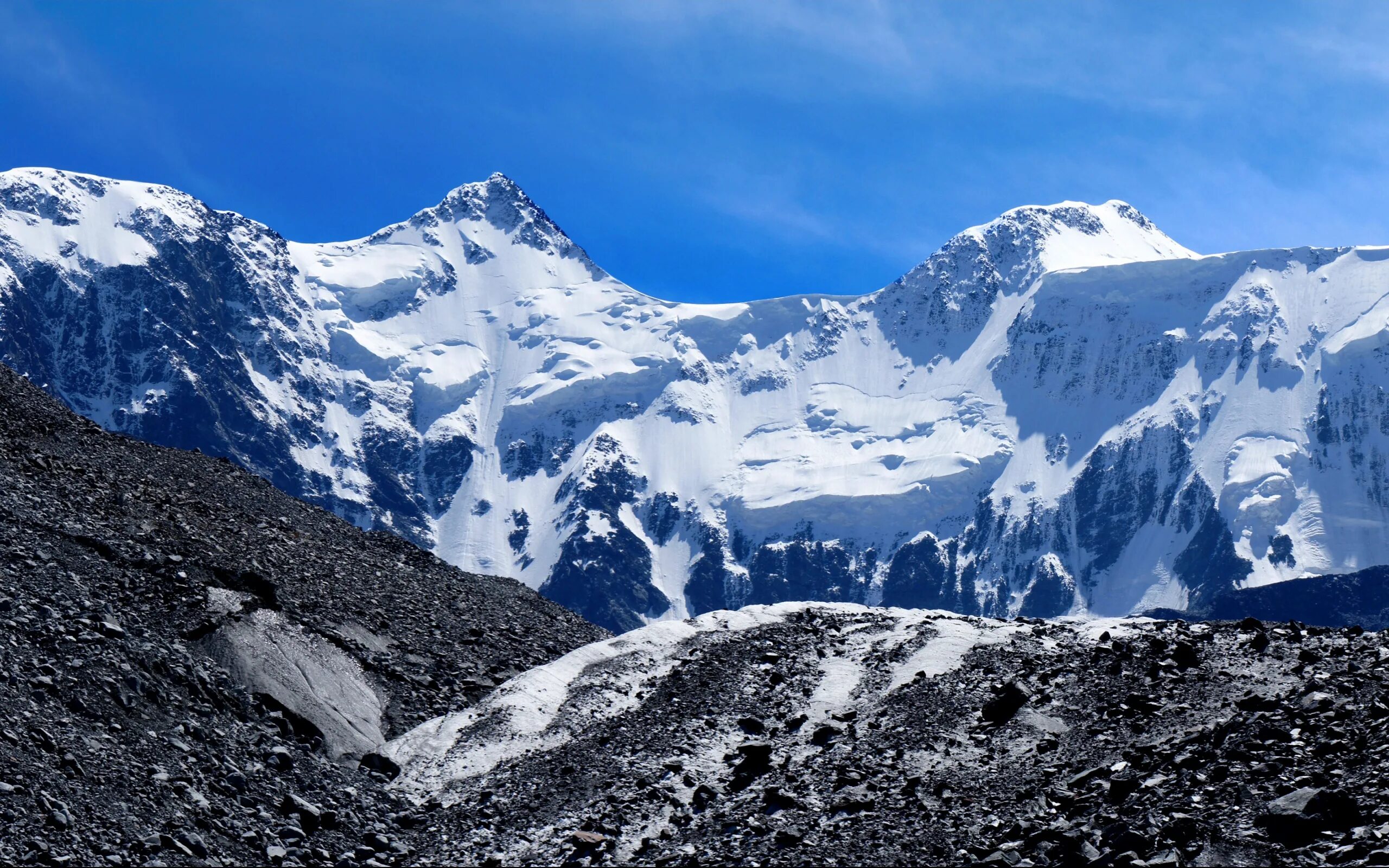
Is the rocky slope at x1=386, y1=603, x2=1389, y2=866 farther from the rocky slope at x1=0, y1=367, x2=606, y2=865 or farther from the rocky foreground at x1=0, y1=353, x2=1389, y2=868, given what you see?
the rocky slope at x1=0, y1=367, x2=606, y2=865

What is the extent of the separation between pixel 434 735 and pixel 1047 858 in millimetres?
19687

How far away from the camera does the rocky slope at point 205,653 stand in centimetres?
3173

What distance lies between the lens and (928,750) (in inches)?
1471

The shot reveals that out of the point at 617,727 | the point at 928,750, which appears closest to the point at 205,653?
the point at 617,727

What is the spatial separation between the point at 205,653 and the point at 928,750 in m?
20.1

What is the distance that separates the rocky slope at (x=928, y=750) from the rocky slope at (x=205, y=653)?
298cm

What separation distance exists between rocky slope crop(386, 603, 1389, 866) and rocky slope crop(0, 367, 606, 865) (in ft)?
9.77

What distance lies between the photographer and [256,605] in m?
45.6

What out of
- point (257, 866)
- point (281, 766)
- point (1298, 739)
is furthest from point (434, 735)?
point (1298, 739)

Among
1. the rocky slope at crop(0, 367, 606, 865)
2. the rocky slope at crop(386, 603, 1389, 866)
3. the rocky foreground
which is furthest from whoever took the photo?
the rocky slope at crop(0, 367, 606, 865)

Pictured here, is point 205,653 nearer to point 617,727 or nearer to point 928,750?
point 617,727

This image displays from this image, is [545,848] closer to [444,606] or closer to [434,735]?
[434,735]

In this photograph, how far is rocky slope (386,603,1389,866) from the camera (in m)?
29.5

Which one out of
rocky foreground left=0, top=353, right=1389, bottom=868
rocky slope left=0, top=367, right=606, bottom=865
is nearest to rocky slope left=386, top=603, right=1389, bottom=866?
rocky foreground left=0, top=353, right=1389, bottom=868
